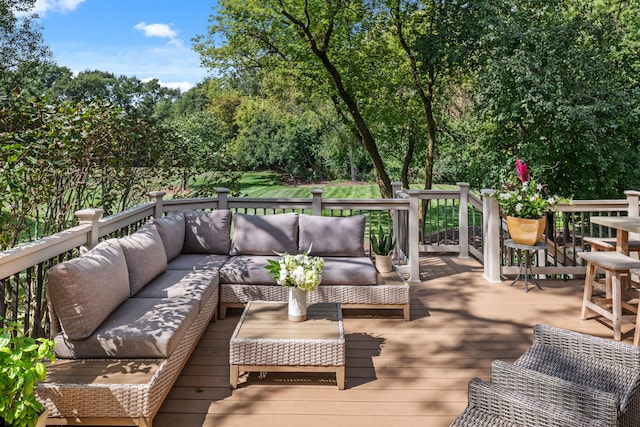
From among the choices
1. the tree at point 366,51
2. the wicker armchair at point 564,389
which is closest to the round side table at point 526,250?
the wicker armchair at point 564,389

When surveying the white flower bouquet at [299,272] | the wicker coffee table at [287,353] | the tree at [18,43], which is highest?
the tree at [18,43]

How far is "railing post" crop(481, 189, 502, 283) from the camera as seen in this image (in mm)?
5289

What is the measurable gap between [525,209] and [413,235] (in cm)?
125

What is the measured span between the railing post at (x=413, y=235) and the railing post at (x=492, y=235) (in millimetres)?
862

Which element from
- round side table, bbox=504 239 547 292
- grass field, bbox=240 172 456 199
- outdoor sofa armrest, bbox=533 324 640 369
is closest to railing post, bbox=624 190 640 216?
round side table, bbox=504 239 547 292

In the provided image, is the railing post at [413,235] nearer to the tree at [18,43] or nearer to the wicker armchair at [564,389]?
the wicker armchair at [564,389]

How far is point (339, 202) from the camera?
548cm

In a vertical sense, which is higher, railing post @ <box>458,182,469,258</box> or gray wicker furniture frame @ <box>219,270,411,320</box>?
railing post @ <box>458,182,469,258</box>

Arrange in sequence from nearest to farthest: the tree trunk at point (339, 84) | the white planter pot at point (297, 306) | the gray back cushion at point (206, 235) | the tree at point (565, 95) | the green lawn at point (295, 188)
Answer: the white planter pot at point (297, 306)
the gray back cushion at point (206, 235)
the tree at point (565, 95)
the tree trunk at point (339, 84)
the green lawn at point (295, 188)

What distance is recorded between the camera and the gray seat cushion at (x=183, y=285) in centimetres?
341

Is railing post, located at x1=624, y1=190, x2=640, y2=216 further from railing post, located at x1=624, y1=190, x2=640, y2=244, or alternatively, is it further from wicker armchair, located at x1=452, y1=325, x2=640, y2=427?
wicker armchair, located at x1=452, y1=325, x2=640, y2=427

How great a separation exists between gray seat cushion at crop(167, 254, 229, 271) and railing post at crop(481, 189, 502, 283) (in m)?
3.10

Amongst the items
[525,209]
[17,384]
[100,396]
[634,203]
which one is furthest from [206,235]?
[634,203]

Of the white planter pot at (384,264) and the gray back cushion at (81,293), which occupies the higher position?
the gray back cushion at (81,293)
